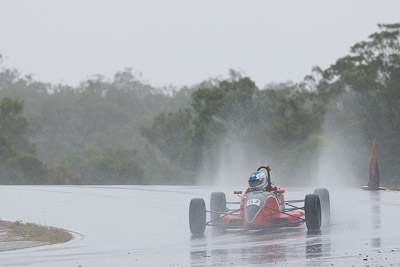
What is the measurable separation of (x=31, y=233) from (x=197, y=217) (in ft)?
12.4

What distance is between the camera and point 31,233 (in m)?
17.9

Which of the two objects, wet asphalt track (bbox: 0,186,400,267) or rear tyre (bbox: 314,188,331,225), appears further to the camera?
rear tyre (bbox: 314,188,331,225)

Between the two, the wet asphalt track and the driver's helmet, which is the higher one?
the driver's helmet

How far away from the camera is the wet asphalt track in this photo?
12.0 meters

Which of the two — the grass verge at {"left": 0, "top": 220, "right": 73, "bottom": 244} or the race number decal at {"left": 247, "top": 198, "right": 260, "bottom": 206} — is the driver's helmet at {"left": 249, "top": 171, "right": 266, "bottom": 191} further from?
the grass verge at {"left": 0, "top": 220, "right": 73, "bottom": 244}

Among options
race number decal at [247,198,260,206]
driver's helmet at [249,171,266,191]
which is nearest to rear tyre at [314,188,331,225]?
driver's helmet at [249,171,266,191]

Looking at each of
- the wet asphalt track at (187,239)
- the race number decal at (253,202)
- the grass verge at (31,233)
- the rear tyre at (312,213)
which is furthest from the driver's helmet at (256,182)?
the grass verge at (31,233)

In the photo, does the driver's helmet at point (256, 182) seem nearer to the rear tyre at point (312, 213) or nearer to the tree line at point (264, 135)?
the rear tyre at point (312, 213)

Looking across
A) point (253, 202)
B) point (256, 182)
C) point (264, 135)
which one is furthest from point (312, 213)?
point (264, 135)

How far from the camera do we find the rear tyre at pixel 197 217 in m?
16.7

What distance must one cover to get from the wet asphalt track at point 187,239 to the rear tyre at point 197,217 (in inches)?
9.5

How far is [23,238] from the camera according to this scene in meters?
17.0

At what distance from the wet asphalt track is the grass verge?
0.48 m

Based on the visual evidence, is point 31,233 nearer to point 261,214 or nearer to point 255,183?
point 255,183
